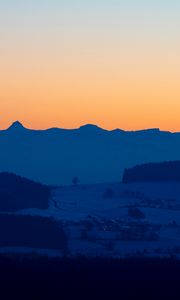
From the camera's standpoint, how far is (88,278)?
68250mm

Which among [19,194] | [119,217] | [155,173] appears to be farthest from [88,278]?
[155,173]

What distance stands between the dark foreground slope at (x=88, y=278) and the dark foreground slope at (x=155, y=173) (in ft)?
215

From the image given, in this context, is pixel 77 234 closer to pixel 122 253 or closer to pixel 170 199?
pixel 122 253

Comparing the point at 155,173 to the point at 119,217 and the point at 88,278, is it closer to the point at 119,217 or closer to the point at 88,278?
the point at 119,217

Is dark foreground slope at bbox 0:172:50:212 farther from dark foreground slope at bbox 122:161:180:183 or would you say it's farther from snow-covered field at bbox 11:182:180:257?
dark foreground slope at bbox 122:161:180:183

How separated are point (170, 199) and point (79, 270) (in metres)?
60.6

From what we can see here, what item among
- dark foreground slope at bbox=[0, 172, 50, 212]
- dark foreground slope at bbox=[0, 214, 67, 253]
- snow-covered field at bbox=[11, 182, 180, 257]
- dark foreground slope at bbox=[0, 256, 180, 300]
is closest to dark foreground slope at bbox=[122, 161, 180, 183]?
snow-covered field at bbox=[11, 182, 180, 257]

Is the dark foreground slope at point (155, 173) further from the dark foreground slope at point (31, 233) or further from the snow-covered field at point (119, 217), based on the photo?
the dark foreground slope at point (31, 233)

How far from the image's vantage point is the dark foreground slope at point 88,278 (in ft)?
209

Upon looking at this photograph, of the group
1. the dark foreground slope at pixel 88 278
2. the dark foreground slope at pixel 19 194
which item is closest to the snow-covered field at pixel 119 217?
the dark foreground slope at pixel 19 194

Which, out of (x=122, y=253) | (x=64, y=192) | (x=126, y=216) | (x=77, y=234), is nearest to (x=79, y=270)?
(x=122, y=253)

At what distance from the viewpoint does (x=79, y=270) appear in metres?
69.9

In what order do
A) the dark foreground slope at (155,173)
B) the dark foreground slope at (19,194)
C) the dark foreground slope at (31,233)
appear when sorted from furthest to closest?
the dark foreground slope at (155,173) → the dark foreground slope at (19,194) → the dark foreground slope at (31,233)

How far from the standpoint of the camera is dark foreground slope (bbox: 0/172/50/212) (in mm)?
114781
